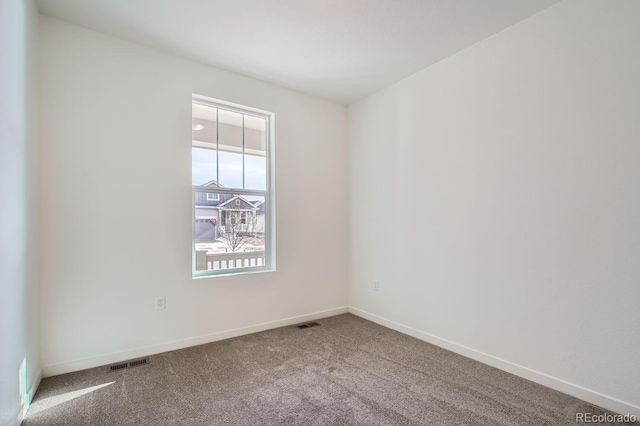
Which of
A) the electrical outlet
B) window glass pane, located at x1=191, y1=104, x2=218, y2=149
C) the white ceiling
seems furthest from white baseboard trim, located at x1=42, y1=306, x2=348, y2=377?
the white ceiling

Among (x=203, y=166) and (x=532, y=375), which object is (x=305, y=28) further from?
(x=532, y=375)

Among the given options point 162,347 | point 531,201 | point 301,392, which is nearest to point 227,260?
point 162,347

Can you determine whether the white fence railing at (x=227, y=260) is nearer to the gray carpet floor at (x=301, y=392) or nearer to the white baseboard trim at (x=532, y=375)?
the gray carpet floor at (x=301, y=392)

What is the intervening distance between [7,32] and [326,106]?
2.96m

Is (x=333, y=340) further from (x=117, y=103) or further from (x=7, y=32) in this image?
(x=7, y=32)

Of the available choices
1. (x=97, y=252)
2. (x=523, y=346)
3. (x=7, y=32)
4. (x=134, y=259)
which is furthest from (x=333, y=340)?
(x=7, y=32)

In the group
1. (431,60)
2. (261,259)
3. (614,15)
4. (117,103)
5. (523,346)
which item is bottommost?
(523,346)

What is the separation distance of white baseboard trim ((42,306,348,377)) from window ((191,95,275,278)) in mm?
600

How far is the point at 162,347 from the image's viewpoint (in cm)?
284

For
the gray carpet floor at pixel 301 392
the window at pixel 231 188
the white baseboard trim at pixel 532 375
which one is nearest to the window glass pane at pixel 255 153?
the window at pixel 231 188

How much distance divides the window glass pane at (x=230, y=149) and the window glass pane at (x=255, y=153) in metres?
0.07

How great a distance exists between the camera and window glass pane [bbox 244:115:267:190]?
353 cm

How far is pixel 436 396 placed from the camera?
2.15 meters

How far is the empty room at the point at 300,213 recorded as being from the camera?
6.49ft
